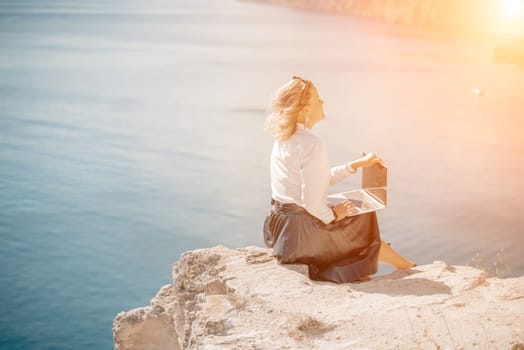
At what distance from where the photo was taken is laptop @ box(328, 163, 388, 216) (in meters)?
4.86

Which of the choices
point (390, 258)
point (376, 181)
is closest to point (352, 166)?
point (376, 181)

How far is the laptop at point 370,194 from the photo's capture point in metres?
4.86

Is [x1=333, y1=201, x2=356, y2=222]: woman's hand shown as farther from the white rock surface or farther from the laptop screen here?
the white rock surface

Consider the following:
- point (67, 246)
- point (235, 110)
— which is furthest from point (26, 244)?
point (235, 110)

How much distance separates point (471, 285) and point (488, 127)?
1568 cm

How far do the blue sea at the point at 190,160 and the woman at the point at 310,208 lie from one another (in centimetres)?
533

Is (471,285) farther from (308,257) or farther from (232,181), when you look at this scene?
(232,181)

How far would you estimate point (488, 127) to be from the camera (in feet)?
64.2

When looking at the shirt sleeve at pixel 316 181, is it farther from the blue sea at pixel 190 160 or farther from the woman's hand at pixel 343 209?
the blue sea at pixel 190 160

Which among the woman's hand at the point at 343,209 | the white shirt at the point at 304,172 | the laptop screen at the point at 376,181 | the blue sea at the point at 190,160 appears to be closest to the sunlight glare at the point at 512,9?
the blue sea at the point at 190,160

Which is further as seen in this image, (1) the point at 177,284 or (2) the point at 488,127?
(2) the point at 488,127

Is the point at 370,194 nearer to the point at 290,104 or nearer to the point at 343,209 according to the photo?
the point at 343,209

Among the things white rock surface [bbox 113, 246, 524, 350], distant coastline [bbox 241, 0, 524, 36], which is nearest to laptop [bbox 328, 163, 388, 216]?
white rock surface [bbox 113, 246, 524, 350]

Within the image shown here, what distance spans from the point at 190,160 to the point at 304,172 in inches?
475
